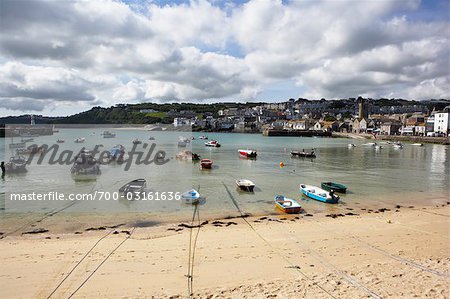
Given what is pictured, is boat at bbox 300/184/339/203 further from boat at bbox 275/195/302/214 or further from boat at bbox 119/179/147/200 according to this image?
boat at bbox 119/179/147/200

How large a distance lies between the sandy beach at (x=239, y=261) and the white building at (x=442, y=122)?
317 ft

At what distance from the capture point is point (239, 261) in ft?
33.5

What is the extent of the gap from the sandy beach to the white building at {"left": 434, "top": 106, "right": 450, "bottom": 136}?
96.6 meters

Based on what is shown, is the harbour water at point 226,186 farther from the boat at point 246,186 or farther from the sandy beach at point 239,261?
the sandy beach at point 239,261

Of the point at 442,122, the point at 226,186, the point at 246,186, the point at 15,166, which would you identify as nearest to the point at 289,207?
the point at 246,186

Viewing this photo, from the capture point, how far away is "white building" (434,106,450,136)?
9388 cm

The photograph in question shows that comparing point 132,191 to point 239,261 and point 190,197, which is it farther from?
point 239,261

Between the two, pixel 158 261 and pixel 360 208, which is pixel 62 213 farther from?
pixel 360 208

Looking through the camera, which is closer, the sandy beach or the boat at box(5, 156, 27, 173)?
the sandy beach


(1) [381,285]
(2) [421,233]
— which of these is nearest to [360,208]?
(2) [421,233]

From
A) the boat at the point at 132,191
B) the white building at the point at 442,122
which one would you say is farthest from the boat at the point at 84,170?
the white building at the point at 442,122

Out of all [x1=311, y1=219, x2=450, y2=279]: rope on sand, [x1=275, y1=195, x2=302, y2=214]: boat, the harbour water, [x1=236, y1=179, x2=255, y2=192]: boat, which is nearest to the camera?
[x1=311, y1=219, x2=450, y2=279]: rope on sand

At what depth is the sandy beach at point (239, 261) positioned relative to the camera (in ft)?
26.6

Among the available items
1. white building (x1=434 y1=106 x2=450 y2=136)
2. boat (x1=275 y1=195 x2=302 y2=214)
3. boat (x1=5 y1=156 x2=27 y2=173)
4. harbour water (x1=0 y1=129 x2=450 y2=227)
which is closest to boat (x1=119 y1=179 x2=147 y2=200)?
harbour water (x1=0 y1=129 x2=450 y2=227)
